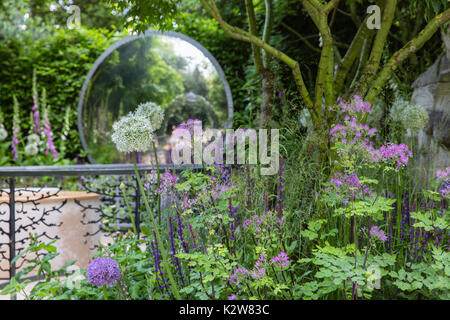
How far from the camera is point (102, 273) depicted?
1.36 m

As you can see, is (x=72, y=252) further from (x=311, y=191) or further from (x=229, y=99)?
(x=229, y=99)

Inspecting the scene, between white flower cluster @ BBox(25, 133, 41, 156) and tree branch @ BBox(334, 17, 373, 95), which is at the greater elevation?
tree branch @ BBox(334, 17, 373, 95)

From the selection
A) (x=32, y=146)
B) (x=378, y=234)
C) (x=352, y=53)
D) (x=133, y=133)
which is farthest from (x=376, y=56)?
(x=32, y=146)

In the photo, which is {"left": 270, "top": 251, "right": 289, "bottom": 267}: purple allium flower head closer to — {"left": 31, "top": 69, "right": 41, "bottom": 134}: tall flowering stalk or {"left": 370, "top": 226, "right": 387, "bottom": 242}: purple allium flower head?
{"left": 370, "top": 226, "right": 387, "bottom": 242}: purple allium flower head

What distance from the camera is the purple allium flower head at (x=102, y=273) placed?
4.44 ft

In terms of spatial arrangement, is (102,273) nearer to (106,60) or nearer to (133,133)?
(133,133)

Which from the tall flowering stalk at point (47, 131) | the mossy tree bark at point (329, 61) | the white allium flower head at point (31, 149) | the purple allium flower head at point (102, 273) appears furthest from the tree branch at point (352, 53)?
the tall flowering stalk at point (47, 131)

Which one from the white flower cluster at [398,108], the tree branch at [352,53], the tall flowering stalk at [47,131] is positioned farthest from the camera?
the tall flowering stalk at [47,131]

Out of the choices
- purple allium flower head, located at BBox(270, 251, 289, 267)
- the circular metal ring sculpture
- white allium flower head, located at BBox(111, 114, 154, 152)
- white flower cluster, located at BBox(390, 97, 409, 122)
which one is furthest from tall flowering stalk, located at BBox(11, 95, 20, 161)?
purple allium flower head, located at BBox(270, 251, 289, 267)

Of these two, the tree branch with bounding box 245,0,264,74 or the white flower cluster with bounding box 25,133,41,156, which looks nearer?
the tree branch with bounding box 245,0,264,74

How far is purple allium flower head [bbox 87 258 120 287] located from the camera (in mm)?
1354

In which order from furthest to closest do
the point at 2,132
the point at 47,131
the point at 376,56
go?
the point at 47,131 < the point at 2,132 < the point at 376,56

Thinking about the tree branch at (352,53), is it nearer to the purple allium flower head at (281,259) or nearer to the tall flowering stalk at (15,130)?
the purple allium flower head at (281,259)

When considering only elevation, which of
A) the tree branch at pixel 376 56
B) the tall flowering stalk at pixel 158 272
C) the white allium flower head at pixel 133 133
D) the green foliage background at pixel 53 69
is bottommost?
the tall flowering stalk at pixel 158 272
